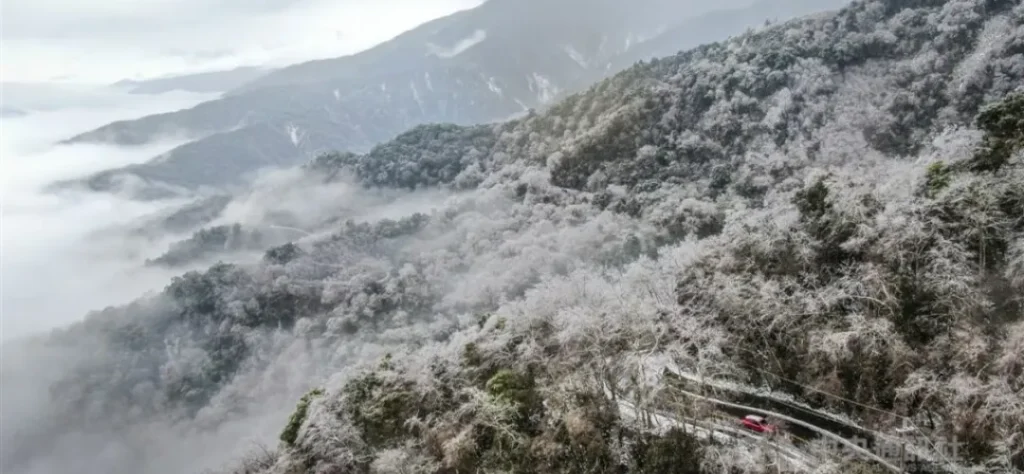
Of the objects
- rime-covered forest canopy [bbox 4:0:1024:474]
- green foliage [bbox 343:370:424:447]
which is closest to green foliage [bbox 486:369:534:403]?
rime-covered forest canopy [bbox 4:0:1024:474]

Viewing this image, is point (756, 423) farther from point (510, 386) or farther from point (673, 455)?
point (510, 386)

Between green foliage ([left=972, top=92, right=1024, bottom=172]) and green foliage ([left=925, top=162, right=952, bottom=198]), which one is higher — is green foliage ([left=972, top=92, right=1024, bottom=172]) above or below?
→ above

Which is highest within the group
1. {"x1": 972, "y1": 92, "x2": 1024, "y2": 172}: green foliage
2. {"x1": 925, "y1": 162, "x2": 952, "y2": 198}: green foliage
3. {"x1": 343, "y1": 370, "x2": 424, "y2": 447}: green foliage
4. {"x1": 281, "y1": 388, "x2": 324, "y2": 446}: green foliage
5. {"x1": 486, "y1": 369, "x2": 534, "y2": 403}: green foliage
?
{"x1": 972, "y1": 92, "x2": 1024, "y2": 172}: green foliage


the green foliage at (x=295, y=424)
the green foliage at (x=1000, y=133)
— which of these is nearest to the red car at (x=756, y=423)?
the green foliage at (x=1000, y=133)

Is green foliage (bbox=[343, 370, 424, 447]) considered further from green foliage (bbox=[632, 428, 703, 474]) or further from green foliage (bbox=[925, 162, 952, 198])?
green foliage (bbox=[925, 162, 952, 198])

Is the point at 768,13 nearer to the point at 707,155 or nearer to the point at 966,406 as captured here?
the point at 707,155

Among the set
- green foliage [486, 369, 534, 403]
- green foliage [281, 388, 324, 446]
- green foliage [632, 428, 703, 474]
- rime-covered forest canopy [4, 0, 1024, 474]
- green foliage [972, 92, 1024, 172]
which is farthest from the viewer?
green foliage [281, 388, 324, 446]

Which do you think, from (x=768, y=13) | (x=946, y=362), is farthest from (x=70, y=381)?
(x=768, y=13)

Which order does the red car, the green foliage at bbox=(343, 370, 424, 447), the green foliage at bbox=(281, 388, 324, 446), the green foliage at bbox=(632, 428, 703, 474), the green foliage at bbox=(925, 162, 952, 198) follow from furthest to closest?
the green foliage at bbox=(281, 388, 324, 446), the green foliage at bbox=(343, 370, 424, 447), the green foliage at bbox=(925, 162, 952, 198), the red car, the green foliage at bbox=(632, 428, 703, 474)
